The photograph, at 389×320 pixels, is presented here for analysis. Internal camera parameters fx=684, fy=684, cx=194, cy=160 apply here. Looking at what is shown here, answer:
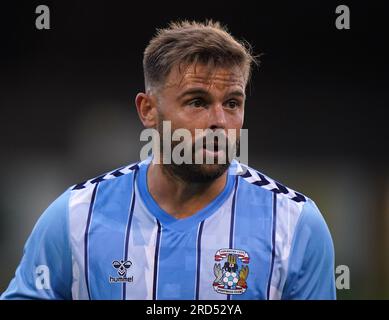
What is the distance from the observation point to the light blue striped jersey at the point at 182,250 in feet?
8.32

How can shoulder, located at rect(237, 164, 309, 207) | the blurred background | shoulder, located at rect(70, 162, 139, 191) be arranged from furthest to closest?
the blurred background
shoulder, located at rect(70, 162, 139, 191)
shoulder, located at rect(237, 164, 309, 207)

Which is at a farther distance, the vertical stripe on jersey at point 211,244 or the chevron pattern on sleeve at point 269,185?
the chevron pattern on sleeve at point 269,185

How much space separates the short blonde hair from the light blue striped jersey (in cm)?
49

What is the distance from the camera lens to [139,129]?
20.4 ft

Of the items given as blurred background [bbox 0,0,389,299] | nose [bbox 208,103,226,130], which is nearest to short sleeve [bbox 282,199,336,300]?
nose [bbox 208,103,226,130]

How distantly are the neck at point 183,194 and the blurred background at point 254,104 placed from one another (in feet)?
11.1

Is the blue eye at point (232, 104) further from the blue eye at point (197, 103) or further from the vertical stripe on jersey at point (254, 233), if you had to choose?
the vertical stripe on jersey at point (254, 233)

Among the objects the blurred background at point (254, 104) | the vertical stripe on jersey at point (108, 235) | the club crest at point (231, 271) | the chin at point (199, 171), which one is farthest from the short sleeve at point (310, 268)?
the blurred background at point (254, 104)

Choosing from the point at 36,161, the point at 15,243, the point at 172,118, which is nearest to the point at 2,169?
the point at 36,161

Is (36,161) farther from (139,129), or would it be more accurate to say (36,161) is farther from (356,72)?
(356,72)

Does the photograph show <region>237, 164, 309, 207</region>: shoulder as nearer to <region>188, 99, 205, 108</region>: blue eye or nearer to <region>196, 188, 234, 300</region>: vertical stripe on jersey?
<region>196, 188, 234, 300</region>: vertical stripe on jersey

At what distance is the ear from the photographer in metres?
2.81
